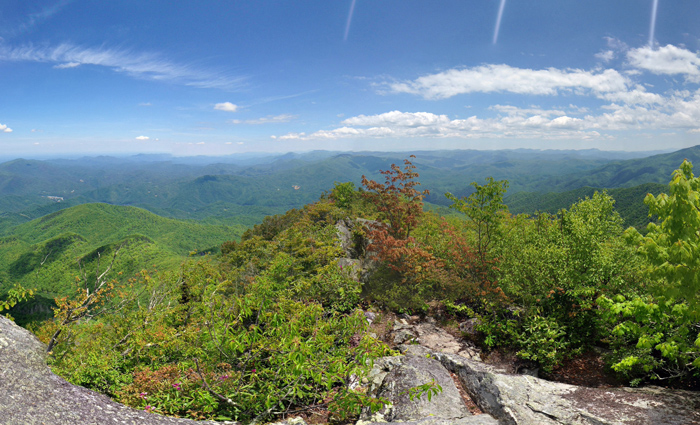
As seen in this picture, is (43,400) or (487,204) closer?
(43,400)

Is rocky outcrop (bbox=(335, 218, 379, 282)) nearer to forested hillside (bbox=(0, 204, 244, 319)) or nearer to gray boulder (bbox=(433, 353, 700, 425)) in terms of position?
gray boulder (bbox=(433, 353, 700, 425))

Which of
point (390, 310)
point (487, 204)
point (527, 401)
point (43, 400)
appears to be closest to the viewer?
point (43, 400)

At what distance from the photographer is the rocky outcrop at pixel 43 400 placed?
447 cm

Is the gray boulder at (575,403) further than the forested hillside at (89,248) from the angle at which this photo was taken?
No

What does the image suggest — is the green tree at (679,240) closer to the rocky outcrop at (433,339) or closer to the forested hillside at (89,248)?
the rocky outcrop at (433,339)

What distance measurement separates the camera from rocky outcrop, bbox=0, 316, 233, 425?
447 centimetres

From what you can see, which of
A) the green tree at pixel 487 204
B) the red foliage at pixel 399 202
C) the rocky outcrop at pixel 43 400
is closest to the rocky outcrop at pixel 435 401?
the rocky outcrop at pixel 43 400

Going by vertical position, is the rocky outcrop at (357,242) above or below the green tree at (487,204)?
below

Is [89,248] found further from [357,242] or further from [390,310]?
[390,310]

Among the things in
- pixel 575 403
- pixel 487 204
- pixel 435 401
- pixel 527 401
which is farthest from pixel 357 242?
pixel 575 403

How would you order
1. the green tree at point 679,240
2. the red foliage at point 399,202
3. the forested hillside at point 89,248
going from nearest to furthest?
1. the green tree at point 679,240
2. the red foliage at point 399,202
3. the forested hillside at point 89,248

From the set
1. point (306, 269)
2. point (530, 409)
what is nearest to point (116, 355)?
point (306, 269)

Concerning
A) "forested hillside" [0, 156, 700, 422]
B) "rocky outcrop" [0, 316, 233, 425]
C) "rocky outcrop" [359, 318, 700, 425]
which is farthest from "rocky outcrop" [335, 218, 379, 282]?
"rocky outcrop" [0, 316, 233, 425]

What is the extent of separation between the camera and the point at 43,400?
15.7 ft
